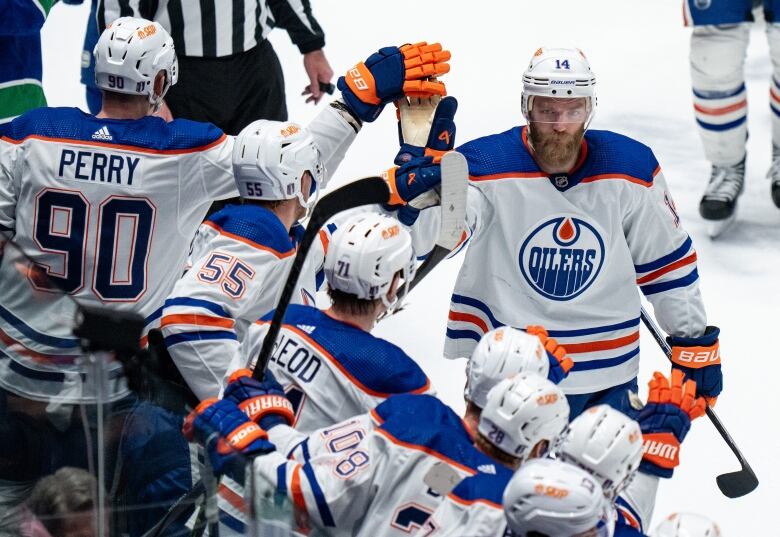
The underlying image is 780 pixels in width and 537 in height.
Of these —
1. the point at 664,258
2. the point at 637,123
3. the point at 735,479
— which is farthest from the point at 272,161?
the point at 637,123

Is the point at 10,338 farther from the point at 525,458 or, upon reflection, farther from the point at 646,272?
the point at 646,272

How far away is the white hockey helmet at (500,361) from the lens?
228cm

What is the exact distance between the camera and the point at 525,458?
2145 mm

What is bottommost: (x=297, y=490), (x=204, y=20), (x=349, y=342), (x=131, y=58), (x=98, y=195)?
(x=297, y=490)

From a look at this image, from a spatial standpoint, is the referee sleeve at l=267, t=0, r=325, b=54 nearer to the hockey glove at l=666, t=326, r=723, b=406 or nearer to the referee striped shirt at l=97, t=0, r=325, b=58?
the referee striped shirt at l=97, t=0, r=325, b=58

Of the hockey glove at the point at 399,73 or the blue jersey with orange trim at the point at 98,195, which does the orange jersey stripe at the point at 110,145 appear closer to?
the blue jersey with orange trim at the point at 98,195

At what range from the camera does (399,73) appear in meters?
3.23

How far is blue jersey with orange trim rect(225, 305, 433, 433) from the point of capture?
231 centimetres

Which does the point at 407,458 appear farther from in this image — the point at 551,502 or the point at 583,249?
the point at 583,249

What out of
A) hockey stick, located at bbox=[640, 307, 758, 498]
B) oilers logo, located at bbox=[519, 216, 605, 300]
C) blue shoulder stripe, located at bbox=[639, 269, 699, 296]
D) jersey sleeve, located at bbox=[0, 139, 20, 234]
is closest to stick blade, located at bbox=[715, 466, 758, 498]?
hockey stick, located at bbox=[640, 307, 758, 498]

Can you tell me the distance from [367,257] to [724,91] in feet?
9.48

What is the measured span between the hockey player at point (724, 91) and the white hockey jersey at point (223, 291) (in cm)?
252

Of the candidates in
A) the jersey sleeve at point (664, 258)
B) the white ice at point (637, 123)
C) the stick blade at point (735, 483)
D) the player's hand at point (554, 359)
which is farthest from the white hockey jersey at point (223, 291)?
the white ice at point (637, 123)

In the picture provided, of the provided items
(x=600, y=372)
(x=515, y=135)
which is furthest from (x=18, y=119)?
(x=600, y=372)
